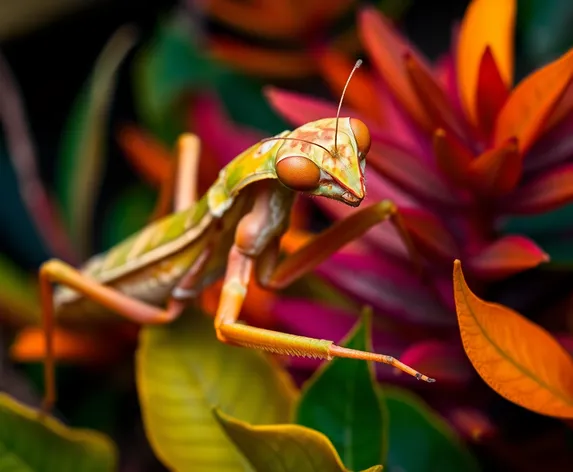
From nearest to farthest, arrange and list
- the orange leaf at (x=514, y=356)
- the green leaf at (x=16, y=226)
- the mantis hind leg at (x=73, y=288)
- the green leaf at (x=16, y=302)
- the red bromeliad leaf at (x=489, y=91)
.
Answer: the orange leaf at (x=514, y=356) → the red bromeliad leaf at (x=489, y=91) → the mantis hind leg at (x=73, y=288) → the green leaf at (x=16, y=302) → the green leaf at (x=16, y=226)

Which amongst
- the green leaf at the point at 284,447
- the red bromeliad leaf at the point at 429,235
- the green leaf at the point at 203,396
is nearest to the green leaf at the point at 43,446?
the green leaf at the point at 203,396

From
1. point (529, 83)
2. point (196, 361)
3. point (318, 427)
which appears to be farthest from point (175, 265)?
point (529, 83)

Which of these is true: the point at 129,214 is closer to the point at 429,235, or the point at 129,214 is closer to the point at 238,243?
the point at 238,243

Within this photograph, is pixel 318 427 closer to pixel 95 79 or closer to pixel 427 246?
pixel 427 246

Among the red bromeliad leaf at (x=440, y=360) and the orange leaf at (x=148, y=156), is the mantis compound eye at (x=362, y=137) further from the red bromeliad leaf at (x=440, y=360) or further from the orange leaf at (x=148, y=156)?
the orange leaf at (x=148, y=156)

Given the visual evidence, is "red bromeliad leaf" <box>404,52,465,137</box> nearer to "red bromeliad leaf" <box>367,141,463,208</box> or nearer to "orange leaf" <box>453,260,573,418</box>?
"red bromeliad leaf" <box>367,141,463,208</box>

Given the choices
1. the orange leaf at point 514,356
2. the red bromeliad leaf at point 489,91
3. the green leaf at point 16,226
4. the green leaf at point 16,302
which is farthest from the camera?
the green leaf at point 16,226

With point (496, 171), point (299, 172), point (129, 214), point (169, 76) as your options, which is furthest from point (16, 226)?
point (496, 171)
